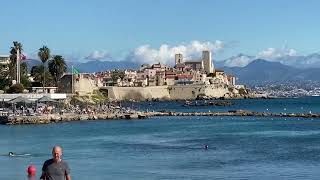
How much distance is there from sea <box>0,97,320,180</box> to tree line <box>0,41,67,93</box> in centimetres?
4978

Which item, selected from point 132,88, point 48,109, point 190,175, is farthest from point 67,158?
point 132,88

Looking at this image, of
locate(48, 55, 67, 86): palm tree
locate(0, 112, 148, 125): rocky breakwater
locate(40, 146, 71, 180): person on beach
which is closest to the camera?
locate(40, 146, 71, 180): person on beach

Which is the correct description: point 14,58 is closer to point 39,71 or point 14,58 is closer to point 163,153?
point 39,71

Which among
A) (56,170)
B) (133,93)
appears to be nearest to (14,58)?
(133,93)

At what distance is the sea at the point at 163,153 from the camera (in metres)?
33.8

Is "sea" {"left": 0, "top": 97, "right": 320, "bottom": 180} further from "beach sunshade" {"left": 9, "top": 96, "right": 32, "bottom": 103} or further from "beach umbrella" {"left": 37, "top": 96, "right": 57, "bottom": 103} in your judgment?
"beach umbrella" {"left": 37, "top": 96, "right": 57, "bottom": 103}

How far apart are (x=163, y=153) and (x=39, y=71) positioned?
101395 millimetres

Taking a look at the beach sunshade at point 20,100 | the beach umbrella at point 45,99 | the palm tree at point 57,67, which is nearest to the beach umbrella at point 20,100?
the beach sunshade at point 20,100

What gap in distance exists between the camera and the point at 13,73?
12825 centimetres

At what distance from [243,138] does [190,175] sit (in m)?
28.0

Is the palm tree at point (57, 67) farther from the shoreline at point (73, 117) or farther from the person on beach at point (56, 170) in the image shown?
the person on beach at point (56, 170)

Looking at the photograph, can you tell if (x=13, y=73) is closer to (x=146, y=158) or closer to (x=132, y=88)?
(x=132, y=88)

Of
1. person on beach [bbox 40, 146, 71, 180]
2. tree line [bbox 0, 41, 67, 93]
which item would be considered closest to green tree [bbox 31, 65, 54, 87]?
tree line [bbox 0, 41, 67, 93]

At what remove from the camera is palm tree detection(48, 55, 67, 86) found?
437 ft
